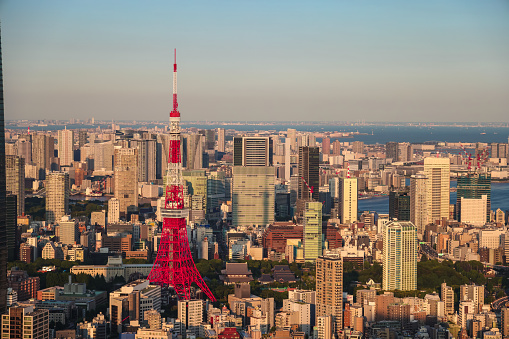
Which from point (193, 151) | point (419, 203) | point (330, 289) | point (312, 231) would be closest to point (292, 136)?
point (193, 151)

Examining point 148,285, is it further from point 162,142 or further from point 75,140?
point 75,140

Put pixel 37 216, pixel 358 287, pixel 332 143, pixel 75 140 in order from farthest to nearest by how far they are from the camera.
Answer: pixel 332 143, pixel 75 140, pixel 37 216, pixel 358 287

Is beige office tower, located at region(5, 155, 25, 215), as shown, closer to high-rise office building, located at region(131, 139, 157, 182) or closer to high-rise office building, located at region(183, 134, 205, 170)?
high-rise office building, located at region(131, 139, 157, 182)

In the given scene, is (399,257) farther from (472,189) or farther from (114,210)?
(114,210)

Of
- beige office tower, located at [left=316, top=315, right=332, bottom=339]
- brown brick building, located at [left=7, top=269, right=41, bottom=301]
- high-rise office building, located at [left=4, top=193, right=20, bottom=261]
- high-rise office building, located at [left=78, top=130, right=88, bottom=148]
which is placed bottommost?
beige office tower, located at [left=316, top=315, right=332, bottom=339]

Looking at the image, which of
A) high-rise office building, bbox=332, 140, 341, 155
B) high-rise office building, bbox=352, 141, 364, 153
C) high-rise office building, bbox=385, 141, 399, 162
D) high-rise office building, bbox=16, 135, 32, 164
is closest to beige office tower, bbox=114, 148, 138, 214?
high-rise office building, bbox=16, 135, 32, 164

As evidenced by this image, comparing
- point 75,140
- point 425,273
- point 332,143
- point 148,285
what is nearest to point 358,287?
point 425,273
